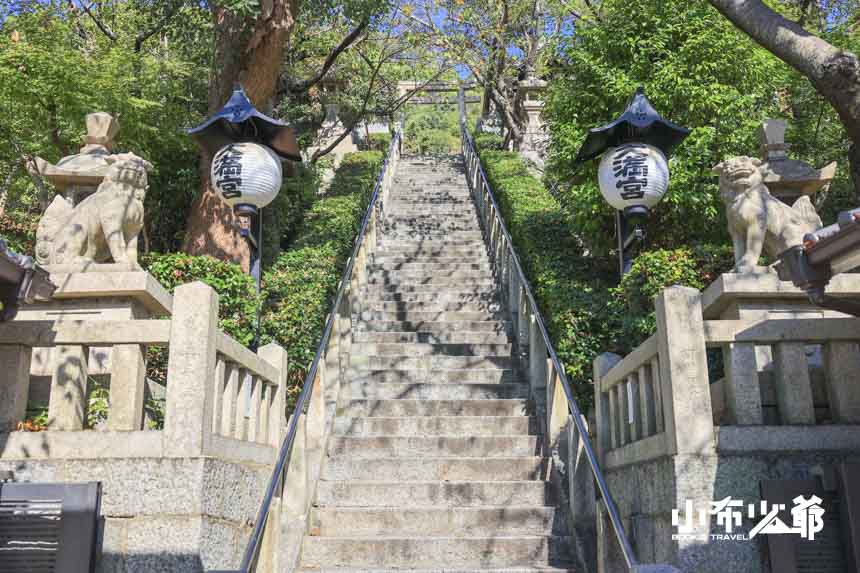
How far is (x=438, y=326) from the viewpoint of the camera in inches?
Result: 380

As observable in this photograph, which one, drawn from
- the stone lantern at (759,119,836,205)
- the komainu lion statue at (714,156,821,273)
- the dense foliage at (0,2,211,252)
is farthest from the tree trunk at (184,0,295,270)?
the stone lantern at (759,119,836,205)

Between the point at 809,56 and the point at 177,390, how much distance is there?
5.61 metres

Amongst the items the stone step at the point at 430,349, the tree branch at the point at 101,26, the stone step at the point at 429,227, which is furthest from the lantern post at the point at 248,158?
the tree branch at the point at 101,26

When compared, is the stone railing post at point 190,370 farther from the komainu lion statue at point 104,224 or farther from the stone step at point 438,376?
the stone step at point 438,376

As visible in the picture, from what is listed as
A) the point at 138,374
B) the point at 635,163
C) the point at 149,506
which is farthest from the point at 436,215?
the point at 149,506

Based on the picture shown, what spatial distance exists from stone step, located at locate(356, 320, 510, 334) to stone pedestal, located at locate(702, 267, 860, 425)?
4.41m

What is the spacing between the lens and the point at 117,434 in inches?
167

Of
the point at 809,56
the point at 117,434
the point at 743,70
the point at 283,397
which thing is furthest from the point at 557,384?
the point at 743,70

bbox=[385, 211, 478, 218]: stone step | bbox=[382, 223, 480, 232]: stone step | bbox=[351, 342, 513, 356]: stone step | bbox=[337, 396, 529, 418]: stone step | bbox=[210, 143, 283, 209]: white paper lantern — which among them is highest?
bbox=[385, 211, 478, 218]: stone step

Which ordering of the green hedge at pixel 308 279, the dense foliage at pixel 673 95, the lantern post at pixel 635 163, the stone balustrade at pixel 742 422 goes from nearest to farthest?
the stone balustrade at pixel 742 422 → the lantern post at pixel 635 163 → the green hedge at pixel 308 279 → the dense foliage at pixel 673 95

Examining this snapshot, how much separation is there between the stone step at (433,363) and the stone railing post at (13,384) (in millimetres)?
4418

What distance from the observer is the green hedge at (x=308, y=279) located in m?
8.02

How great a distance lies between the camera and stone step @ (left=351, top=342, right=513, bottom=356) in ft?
29.4

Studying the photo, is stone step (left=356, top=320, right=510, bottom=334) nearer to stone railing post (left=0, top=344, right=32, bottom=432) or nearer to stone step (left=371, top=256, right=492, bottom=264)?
stone step (left=371, top=256, right=492, bottom=264)
